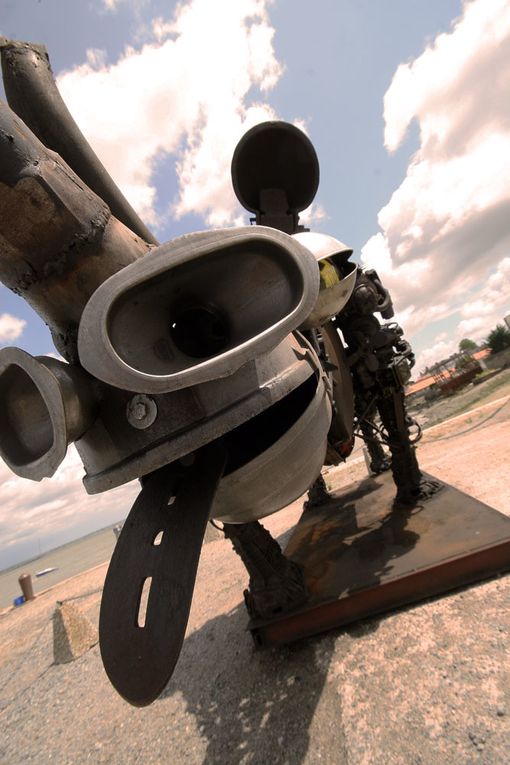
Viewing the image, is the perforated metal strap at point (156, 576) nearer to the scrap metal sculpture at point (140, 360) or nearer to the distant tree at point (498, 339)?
the scrap metal sculpture at point (140, 360)

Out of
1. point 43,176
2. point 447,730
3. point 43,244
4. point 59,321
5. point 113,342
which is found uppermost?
point 43,176

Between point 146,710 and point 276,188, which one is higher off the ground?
point 276,188

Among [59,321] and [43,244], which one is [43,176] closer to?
[43,244]

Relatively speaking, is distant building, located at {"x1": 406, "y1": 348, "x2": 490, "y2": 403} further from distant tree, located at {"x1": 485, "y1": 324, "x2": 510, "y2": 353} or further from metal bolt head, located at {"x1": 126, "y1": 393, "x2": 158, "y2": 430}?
metal bolt head, located at {"x1": 126, "y1": 393, "x2": 158, "y2": 430}

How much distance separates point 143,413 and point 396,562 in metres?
2.52

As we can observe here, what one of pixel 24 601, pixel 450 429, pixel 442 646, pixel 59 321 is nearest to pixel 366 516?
pixel 442 646

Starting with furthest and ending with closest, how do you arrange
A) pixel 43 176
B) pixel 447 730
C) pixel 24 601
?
pixel 24 601
pixel 447 730
pixel 43 176

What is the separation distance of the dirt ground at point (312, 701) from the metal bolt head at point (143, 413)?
1817 mm

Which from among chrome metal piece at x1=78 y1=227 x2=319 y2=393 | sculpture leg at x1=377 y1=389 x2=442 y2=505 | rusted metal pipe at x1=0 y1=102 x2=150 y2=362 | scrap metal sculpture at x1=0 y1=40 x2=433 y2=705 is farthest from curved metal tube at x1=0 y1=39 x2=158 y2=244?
sculpture leg at x1=377 y1=389 x2=442 y2=505

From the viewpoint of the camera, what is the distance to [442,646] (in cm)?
227

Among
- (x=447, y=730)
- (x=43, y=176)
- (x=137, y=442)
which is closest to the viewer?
(x=43, y=176)

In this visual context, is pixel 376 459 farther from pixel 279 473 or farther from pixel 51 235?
pixel 51 235

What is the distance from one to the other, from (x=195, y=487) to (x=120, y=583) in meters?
0.45

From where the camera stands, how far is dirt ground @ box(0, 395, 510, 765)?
71.7 inches
